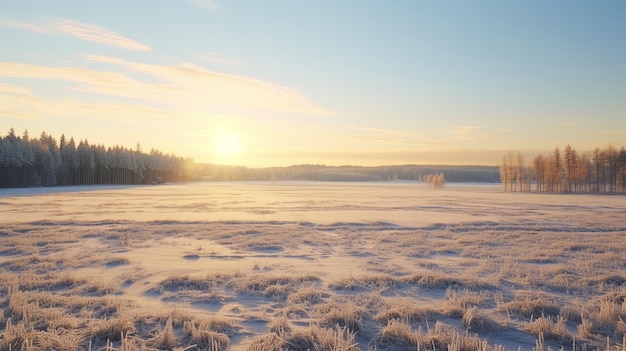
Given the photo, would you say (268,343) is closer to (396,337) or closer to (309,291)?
(396,337)

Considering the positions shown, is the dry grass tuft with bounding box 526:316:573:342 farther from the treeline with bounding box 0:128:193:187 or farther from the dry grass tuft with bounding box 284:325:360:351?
the treeline with bounding box 0:128:193:187

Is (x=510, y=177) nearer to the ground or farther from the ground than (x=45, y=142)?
nearer to the ground

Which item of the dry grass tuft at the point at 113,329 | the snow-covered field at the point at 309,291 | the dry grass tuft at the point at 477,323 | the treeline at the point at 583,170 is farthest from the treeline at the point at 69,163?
the treeline at the point at 583,170

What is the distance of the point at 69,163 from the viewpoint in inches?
4013

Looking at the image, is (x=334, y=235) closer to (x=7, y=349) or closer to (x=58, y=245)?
(x=58, y=245)

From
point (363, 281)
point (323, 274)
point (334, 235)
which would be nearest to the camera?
point (363, 281)

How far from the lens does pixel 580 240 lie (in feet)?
61.0

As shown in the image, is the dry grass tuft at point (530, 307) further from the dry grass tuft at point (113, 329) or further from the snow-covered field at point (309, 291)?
the dry grass tuft at point (113, 329)

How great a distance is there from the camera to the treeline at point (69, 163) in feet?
279

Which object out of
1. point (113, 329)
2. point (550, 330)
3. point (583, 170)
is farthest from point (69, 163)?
point (583, 170)

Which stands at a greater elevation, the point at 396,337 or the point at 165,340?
the point at 165,340

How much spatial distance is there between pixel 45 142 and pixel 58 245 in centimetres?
10676

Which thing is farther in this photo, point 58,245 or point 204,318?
point 58,245

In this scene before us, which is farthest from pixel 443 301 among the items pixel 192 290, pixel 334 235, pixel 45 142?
pixel 45 142
